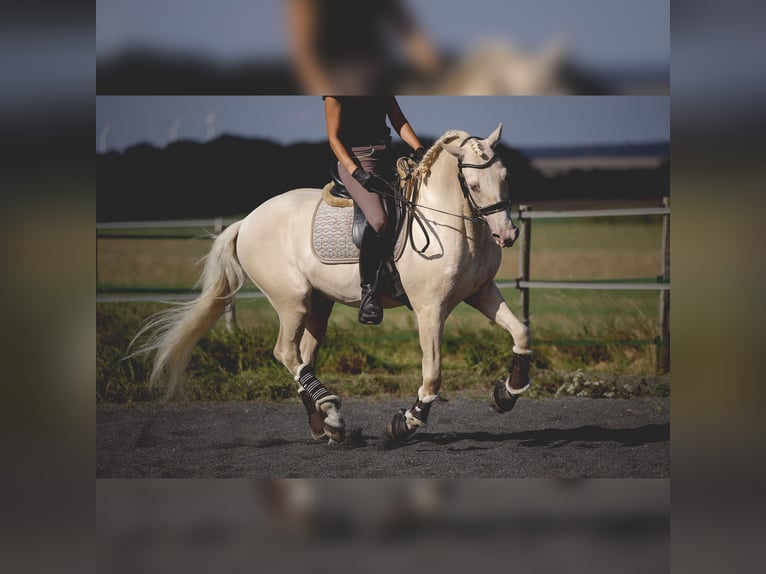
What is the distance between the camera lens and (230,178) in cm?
616

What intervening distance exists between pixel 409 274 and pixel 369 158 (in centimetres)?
73

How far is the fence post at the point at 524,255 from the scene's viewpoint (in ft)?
23.5

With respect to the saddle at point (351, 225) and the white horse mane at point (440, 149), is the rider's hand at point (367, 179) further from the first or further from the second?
the white horse mane at point (440, 149)

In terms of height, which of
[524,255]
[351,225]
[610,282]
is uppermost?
[351,225]

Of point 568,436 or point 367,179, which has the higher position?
point 367,179

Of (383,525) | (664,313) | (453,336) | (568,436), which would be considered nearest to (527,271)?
(453,336)

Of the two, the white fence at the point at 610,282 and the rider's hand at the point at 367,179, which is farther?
the white fence at the point at 610,282

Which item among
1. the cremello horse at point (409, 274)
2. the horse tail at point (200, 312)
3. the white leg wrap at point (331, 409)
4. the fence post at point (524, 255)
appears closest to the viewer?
the cremello horse at point (409, 274)

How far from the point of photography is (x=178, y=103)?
581 cm

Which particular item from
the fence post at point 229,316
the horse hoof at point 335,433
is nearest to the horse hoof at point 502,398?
the horse hoof at point 335,433

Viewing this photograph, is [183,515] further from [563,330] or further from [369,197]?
[563,330]

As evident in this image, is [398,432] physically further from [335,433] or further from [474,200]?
[474,200]
